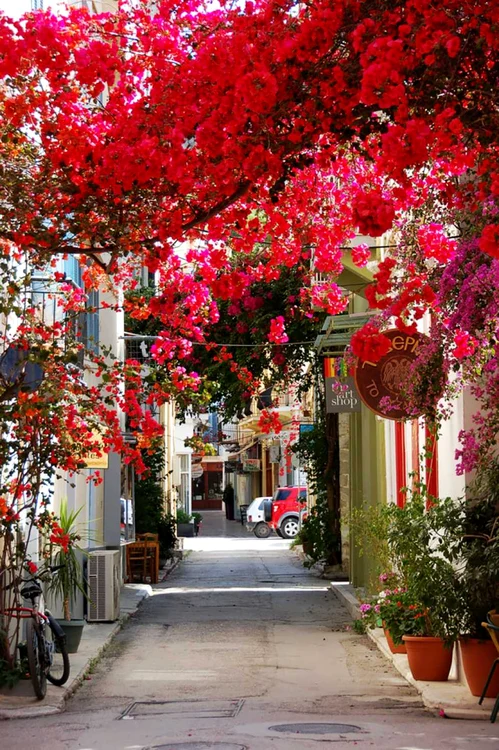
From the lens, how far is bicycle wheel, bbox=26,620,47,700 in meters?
9.91

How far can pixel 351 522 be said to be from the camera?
42.8ft

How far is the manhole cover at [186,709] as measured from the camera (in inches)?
365

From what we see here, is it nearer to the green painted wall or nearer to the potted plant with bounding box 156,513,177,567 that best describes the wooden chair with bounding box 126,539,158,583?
the potted plant with bounding box 156,513,177,567

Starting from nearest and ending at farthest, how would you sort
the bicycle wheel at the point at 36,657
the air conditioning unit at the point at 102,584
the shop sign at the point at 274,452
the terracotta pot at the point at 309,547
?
the bicycle wheel at the point at 36,657
the air conditioning unit at the point at 102,584
the terracotta pot at the point at 309,547
the shop sign at the point at 274,452

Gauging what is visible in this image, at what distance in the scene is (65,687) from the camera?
10555mm

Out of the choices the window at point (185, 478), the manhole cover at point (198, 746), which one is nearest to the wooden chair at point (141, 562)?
the manhole cover at point (198, 746)

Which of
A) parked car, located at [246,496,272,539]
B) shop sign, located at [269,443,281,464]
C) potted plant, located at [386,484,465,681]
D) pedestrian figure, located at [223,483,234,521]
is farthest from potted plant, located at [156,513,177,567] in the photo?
pedestrian figure, located at [223,483,234,521]

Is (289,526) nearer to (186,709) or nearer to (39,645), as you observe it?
(39,645)

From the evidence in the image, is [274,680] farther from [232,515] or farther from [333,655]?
[232,515]

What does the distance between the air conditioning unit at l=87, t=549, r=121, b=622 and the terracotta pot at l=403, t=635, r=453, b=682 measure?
5.95m

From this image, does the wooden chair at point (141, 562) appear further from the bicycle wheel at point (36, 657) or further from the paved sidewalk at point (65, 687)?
the bicycle wheel at point (36, 657)

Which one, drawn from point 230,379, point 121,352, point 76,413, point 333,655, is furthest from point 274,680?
point 230,379

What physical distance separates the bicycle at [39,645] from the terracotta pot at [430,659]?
10.4ft

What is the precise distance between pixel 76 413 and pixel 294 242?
266cm
